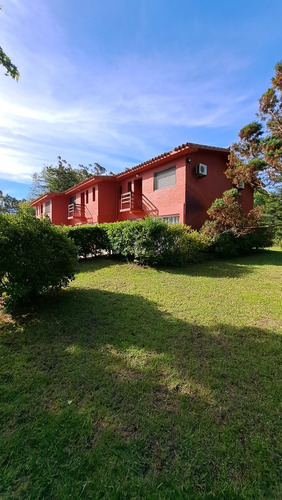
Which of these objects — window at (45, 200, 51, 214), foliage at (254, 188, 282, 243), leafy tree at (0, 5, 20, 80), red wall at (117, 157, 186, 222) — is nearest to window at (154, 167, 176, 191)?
red wall at (117, 157, 186, 222)

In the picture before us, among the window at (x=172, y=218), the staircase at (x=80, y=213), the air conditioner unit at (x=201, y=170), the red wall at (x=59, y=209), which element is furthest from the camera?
the red wall at (x=59, y=209)

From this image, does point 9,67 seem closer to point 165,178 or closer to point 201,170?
point 201,170

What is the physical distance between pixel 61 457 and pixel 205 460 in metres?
1.13

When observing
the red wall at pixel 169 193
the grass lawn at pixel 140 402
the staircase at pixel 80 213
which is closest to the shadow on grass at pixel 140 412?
the grass lawn at pixel 140 402

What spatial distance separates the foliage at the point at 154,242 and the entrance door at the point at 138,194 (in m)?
5.28

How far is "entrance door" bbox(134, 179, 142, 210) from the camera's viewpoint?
46.1 ft

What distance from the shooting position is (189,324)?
3834mm

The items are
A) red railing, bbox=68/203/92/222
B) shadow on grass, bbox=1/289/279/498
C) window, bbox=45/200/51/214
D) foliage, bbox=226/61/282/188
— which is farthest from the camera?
window, bbox=45/200/51/214

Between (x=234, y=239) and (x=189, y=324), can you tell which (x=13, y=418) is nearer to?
(x=189, y=324)

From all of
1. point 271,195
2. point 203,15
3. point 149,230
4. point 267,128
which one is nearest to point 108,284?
point 149,230

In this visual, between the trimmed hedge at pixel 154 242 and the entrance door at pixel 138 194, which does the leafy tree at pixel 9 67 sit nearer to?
the trimmed hedge at pixel 154 242

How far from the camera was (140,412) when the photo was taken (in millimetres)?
2100

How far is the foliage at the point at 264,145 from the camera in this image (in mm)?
6113

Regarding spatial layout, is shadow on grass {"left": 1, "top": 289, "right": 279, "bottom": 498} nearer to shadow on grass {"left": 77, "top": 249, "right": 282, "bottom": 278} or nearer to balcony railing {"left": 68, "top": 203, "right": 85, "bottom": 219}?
shadow on grass {"left": 77, "top": 249, "right": 282, "bottom": 278}
